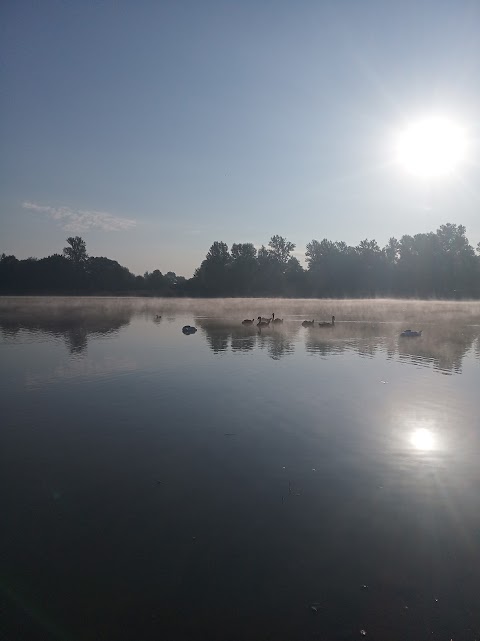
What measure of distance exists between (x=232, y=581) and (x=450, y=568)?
273cm

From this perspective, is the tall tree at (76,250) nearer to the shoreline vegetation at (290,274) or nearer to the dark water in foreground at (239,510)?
the shoreline vegetation at (290,274)

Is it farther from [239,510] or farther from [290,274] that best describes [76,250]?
[239,510]

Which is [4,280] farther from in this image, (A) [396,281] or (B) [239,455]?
(B) [239,455]

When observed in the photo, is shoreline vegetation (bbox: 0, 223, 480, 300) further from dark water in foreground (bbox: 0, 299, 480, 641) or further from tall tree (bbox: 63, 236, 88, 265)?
dark water in foreground (bbox: 0, 299, 480, 641)

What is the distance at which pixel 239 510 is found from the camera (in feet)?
22.3

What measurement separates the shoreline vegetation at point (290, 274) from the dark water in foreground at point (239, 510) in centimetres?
9029

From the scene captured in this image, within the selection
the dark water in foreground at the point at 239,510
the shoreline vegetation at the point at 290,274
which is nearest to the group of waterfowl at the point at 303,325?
the dark water in foreground at the point at 239,510

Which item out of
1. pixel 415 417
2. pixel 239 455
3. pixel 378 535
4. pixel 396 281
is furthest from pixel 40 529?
pixel 396 281

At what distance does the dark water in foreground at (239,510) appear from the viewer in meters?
4.84

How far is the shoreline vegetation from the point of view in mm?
98125

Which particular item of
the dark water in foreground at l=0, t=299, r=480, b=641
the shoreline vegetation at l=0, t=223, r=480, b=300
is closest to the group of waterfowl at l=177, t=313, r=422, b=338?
the dark water in foreground at l=0, t=299, r=480, b=641

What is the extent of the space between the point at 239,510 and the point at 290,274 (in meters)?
105

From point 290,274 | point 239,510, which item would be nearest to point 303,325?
point 239,510

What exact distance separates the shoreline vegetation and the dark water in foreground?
296ft
